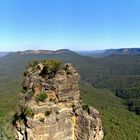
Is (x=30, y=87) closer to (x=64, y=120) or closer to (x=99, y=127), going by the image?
(x=64, y=120)

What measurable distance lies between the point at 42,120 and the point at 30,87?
3.57 meters

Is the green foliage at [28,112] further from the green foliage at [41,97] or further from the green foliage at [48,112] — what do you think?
the green foliage at [41,97]

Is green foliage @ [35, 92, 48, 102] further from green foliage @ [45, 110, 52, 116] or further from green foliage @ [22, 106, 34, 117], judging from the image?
green foliage @ [22, 106, 34, 117]

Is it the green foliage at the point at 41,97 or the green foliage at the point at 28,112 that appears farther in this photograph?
the green foliage at the point at 41,97

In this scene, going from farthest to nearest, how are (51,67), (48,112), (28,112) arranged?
(51,67)
(48,112)
(28,112)

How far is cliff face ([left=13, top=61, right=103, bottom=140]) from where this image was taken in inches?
1074

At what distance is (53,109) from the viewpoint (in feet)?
92.5

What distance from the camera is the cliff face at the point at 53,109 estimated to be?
27281 millimetres

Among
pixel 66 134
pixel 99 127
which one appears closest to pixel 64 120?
pixel 66 134

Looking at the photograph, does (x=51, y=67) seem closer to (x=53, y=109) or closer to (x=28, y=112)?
(x=53, y=109)

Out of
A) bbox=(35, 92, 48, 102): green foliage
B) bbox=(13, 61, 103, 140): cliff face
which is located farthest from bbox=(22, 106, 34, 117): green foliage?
bbox=(35, 92, 48, 102): green foliage

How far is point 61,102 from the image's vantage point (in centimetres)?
2900

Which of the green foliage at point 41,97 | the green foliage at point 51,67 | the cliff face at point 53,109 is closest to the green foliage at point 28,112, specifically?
the cliff face at point 53,109

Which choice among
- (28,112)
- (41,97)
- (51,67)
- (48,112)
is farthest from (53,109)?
(51,67)
